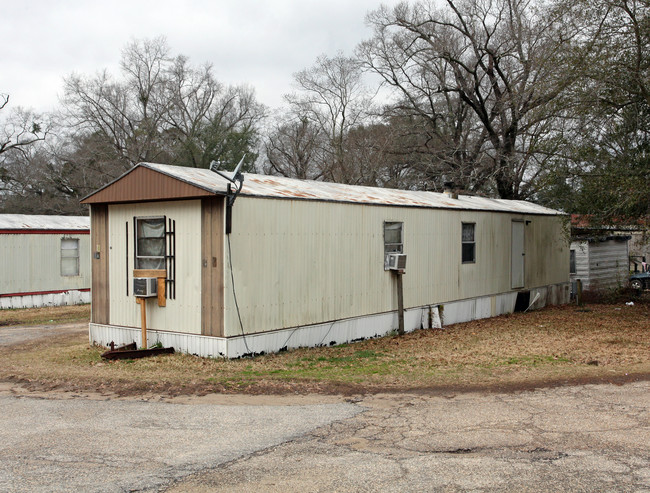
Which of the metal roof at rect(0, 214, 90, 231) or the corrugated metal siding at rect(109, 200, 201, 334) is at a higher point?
the metal roof at rect(0, 214, 90, 231)

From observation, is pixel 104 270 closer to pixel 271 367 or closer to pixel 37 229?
pixel 271 367

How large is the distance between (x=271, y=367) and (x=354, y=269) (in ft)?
10.2

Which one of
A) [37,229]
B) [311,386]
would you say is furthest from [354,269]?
[37,229]

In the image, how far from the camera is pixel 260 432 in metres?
5.88

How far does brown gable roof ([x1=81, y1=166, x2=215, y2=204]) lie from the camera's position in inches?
375

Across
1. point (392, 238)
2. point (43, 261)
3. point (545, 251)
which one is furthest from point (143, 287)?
point (545, 251)

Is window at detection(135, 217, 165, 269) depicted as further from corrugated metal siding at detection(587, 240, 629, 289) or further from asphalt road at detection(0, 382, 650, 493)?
corrugated metal siding at detection(587, 240, 629, 289)

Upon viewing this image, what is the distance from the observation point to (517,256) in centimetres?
1670

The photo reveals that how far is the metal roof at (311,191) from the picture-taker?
9797 millimetres

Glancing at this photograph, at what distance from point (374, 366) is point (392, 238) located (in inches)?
156

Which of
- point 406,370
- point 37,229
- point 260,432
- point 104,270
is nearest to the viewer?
point 260,432

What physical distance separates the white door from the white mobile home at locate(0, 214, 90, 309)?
12927mm

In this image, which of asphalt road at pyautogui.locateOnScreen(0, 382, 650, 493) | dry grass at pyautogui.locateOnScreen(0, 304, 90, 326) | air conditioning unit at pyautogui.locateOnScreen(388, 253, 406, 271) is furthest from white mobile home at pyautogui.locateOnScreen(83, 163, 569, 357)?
dry grass at pyautogui.locateOnScreen(0, 304, 90, 326)

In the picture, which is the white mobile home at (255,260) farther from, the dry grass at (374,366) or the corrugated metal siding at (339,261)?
the dry grass at (374,366)
